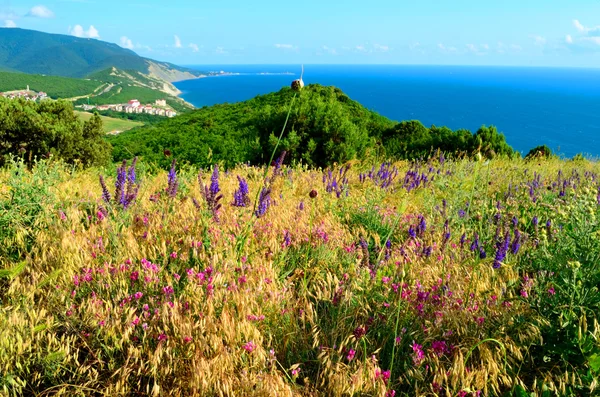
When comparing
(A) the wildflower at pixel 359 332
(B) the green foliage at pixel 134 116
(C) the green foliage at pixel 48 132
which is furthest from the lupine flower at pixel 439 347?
(B) the green foliage at pixel 134 116

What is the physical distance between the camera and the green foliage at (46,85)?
117838 millimetres

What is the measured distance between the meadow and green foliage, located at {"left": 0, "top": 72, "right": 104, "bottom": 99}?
134 m

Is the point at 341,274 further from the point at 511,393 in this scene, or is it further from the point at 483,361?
the point at 511,393

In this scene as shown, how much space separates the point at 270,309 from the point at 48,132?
8857mm

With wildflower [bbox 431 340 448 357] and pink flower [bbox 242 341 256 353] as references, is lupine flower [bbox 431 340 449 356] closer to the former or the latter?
wildflower [bbox 431 340 448 357]

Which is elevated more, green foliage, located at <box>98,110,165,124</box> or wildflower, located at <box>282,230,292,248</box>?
wildflower, located at <box>282,230,292,248</box>

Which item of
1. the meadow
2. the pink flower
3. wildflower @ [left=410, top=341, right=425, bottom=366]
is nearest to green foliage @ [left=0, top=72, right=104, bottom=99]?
the meadow

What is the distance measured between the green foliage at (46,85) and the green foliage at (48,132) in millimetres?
125030

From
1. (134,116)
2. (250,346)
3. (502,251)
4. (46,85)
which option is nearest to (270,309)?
(250,346)

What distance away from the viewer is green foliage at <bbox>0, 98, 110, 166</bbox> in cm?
847

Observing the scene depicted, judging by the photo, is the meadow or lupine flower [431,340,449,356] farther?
lupine flower [431,340,449,356]

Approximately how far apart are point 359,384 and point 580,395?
2.76 ft

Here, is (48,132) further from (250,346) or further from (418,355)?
(418,355)

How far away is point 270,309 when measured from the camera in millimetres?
2000
